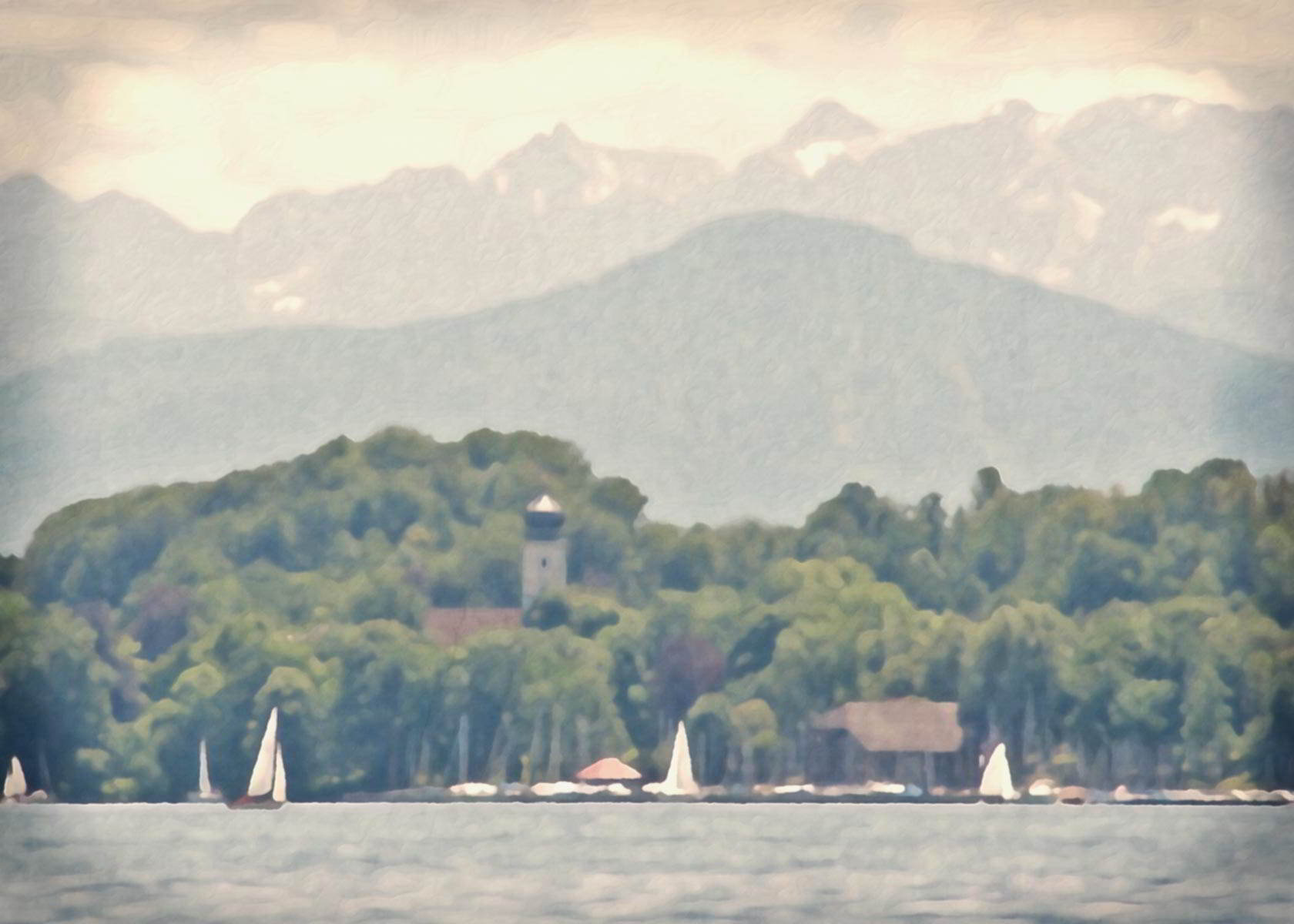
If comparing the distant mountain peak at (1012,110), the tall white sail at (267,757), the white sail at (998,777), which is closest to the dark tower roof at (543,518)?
the tall white sail at (267,757)

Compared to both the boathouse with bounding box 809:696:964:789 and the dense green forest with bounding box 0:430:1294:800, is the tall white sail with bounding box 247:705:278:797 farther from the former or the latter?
the boathouse with bounding box 809:696:964:789

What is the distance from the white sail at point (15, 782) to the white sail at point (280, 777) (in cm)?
74

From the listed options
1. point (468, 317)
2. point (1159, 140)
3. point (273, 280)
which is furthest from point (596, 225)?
point (1159, 140)

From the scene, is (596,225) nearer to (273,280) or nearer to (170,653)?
(273,280)

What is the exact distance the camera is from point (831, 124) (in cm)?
781

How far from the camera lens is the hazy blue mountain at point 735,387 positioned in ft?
25.5

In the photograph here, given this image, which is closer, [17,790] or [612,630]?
[17,790]

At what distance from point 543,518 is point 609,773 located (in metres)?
0.81

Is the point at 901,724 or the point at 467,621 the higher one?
the point at 467,621

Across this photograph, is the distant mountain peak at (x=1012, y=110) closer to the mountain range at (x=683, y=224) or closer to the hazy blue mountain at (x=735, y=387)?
the mountain range at (x=683, y=224)

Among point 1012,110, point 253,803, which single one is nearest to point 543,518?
point 253,803

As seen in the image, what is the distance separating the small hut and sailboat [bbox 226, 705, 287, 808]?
90 cm

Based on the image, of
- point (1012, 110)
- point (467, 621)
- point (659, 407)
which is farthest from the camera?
point (467, 621)

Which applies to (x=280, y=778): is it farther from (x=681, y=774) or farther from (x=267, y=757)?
(x=681, y=774)
